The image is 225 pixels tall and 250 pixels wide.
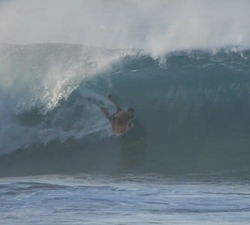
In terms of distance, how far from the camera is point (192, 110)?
15.6 m

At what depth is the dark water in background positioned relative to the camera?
14273 millimetres

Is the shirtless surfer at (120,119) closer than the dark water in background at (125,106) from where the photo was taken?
Yes

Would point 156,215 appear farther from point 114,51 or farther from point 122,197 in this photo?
point 114,51

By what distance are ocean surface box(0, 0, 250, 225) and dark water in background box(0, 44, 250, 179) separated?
0.02 m

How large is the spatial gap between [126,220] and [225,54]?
7187 millimetres

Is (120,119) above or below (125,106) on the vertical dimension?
below

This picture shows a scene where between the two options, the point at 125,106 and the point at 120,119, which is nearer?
the point at 120,119

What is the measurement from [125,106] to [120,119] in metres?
1.73

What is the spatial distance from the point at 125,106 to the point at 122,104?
0.24 feet

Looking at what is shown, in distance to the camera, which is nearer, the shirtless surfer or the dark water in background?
the shirtless surfer

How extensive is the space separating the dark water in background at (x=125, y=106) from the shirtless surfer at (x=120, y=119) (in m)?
0.52

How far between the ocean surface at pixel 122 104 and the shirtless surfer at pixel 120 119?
0.53 m

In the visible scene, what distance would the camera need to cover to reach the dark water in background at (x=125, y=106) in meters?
14.3

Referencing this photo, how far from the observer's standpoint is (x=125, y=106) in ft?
50.3
